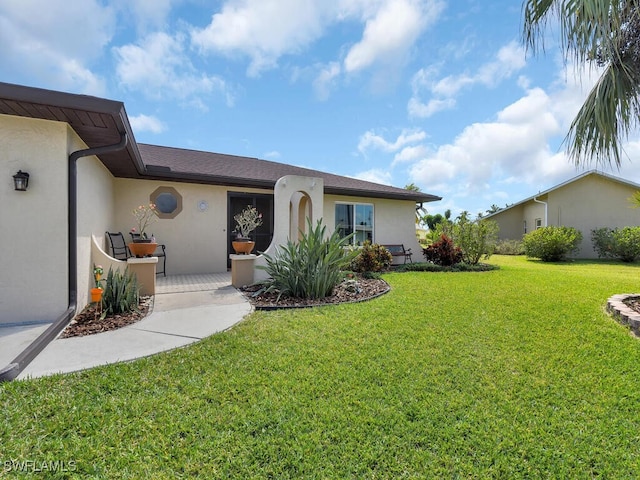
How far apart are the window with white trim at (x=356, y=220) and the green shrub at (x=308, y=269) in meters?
5.41

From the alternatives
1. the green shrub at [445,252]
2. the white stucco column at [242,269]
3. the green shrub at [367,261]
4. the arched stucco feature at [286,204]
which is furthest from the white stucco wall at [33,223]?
the green shrub at [445,252]

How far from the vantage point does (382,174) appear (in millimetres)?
26859

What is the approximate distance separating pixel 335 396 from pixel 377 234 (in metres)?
10.4

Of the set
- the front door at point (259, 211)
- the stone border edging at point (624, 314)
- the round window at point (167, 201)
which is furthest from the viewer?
the front door at point (259, 211)

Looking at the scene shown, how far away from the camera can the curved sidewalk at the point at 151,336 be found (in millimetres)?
3230

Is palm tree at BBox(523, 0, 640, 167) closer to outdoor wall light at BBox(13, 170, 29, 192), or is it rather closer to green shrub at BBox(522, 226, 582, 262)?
outdoor wall light at BBox(13, 170, 29, 192)

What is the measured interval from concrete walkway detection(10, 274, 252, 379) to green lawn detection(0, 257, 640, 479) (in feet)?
1.00

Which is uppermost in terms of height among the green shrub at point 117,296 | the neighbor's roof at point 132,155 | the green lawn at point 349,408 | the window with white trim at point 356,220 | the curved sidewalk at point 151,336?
the neighbor's roof at point 132,155

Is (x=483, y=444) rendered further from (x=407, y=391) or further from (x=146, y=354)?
(x=146, y=354)

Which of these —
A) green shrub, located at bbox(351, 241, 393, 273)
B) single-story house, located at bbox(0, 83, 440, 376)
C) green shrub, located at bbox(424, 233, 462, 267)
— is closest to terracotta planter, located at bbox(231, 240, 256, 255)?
single-story house, located at bbox(0, 83, 440, 376)

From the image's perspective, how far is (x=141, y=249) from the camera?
6340mm

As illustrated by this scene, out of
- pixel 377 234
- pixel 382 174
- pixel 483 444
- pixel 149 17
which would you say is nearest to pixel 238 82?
pixel 149 17

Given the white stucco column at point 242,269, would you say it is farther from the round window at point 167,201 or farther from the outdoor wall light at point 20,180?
the outdoor wall light at point 20,180

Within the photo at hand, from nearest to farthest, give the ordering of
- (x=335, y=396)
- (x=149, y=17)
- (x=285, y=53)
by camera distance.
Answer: (x=335, y=396), (x=149, y=17), (x=285, y=53)
